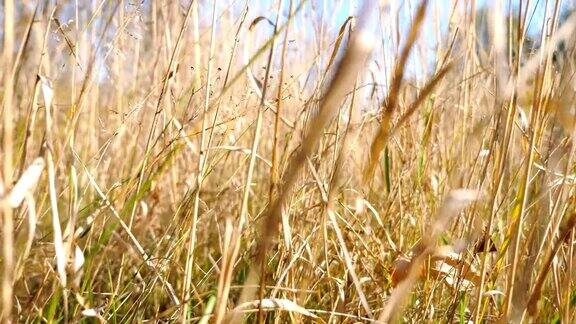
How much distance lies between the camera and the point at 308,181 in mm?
897

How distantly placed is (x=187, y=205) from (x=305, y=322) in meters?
0.22

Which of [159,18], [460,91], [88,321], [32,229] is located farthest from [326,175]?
[159,18]

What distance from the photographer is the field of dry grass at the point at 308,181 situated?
534mm

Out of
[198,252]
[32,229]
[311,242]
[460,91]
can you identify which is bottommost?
[198,252]

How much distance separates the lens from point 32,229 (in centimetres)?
54

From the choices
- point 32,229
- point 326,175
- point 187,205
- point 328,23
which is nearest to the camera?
point 32,229

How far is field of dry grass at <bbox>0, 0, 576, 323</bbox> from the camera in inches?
21.0

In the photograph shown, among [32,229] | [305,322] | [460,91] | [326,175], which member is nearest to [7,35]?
[32,229]

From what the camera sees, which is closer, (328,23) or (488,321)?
(488,321)

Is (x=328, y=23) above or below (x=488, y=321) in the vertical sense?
above

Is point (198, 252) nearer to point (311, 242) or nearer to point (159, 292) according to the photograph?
point (159, 292)

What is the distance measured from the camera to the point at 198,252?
1336 millimetres

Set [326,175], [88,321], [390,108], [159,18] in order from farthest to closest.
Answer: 1. [159,18]
2. [326,175]
3. [88,321]
4. [390,108]

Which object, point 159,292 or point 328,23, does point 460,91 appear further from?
point 159,292
